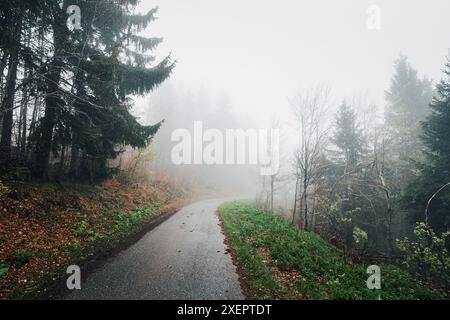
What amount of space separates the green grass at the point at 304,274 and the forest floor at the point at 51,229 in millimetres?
5320

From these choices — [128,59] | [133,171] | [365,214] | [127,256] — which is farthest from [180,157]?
[127,256]

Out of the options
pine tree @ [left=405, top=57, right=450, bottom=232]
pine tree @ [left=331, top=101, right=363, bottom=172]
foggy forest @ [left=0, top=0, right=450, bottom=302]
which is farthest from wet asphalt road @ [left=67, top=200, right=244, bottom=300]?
pine tree @ [left=331, top=101, right=363, bottom=172]

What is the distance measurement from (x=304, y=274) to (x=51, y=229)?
9.39 metres

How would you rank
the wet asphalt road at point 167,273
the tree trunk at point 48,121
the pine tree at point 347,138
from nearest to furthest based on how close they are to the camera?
the wet asphalt road at point 167,273
the tree trunk at point 48,121
the pine tree at point 347,138

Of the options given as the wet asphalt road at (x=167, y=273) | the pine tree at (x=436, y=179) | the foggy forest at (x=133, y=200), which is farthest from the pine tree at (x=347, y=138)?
the wet asphalt road at (x=167, y=273)

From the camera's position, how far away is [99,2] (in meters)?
11.6

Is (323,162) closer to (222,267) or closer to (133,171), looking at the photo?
(222,267)

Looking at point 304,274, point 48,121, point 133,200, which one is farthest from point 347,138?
point 48,121

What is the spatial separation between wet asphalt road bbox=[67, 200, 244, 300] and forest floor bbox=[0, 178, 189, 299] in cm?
112

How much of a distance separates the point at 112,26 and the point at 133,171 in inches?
426

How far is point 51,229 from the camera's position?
8.46 meters

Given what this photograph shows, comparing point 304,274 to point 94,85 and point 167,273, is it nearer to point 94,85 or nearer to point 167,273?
point 167,273

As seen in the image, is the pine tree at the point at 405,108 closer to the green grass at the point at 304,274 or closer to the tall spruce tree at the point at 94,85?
the green grass at the point at 304,274

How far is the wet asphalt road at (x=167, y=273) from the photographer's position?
17.6 ft
